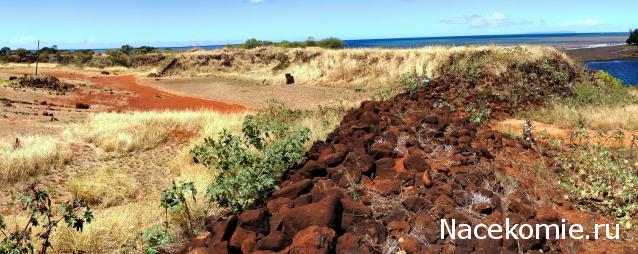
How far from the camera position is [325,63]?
2797 centimetres

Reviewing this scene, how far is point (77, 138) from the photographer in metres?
11.2

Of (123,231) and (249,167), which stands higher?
(249,167)

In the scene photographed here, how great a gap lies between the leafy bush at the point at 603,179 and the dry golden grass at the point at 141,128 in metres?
7.89

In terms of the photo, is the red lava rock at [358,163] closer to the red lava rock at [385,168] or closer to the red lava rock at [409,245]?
the red lava rock at [385,168]

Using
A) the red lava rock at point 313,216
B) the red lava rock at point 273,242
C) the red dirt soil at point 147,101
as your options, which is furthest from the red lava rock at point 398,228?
the red dirt soil at point 147,101

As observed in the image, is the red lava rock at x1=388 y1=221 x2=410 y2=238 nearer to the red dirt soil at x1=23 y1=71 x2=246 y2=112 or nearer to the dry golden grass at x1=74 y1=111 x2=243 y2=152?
the dry golden grass at x1=74 y1=111 x2=243 y2=152

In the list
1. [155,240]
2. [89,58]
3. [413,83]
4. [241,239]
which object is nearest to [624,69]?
[413,83]

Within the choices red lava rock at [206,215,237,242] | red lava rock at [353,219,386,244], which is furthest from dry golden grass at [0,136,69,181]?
red lava rock at [353,219,386,244]

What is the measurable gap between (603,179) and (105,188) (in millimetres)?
7432

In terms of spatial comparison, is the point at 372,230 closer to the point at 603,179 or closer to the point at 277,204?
the point at 277,204

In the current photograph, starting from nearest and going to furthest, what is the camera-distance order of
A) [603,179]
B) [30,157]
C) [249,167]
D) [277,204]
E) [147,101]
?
[277,204] → [249,167] → [603,179] → [30,157] → [147,101]

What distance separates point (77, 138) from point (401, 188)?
9187 mm

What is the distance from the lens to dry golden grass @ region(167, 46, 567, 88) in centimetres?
2304

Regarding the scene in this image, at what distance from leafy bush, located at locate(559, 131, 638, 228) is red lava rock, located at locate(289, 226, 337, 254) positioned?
112 inches
